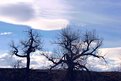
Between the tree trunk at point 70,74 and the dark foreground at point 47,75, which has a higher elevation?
the tree trunk at point 70,74

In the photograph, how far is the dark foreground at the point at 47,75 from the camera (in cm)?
7802

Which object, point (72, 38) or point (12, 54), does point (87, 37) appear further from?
point (12, 54)

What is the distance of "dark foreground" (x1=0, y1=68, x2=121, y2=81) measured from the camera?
7802cm

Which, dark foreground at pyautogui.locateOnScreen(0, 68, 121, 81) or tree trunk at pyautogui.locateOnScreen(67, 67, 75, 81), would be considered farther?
dark foreground at pyautogui.locateOnScreen(0, 68, 121, 81)

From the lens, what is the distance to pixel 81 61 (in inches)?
3081

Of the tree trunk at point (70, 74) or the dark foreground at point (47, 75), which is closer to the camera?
the tree trunk at point (70, 74)

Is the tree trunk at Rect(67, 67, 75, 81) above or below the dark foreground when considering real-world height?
above

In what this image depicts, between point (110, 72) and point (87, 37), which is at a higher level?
point (87, 37)

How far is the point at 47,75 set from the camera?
3120 inches

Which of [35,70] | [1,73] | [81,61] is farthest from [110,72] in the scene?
[1,73]

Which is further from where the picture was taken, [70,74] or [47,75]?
[47,75]

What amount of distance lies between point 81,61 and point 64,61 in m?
3.01

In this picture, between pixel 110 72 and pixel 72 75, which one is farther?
pixel 110 72

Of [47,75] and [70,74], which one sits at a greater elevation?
[70,74]
